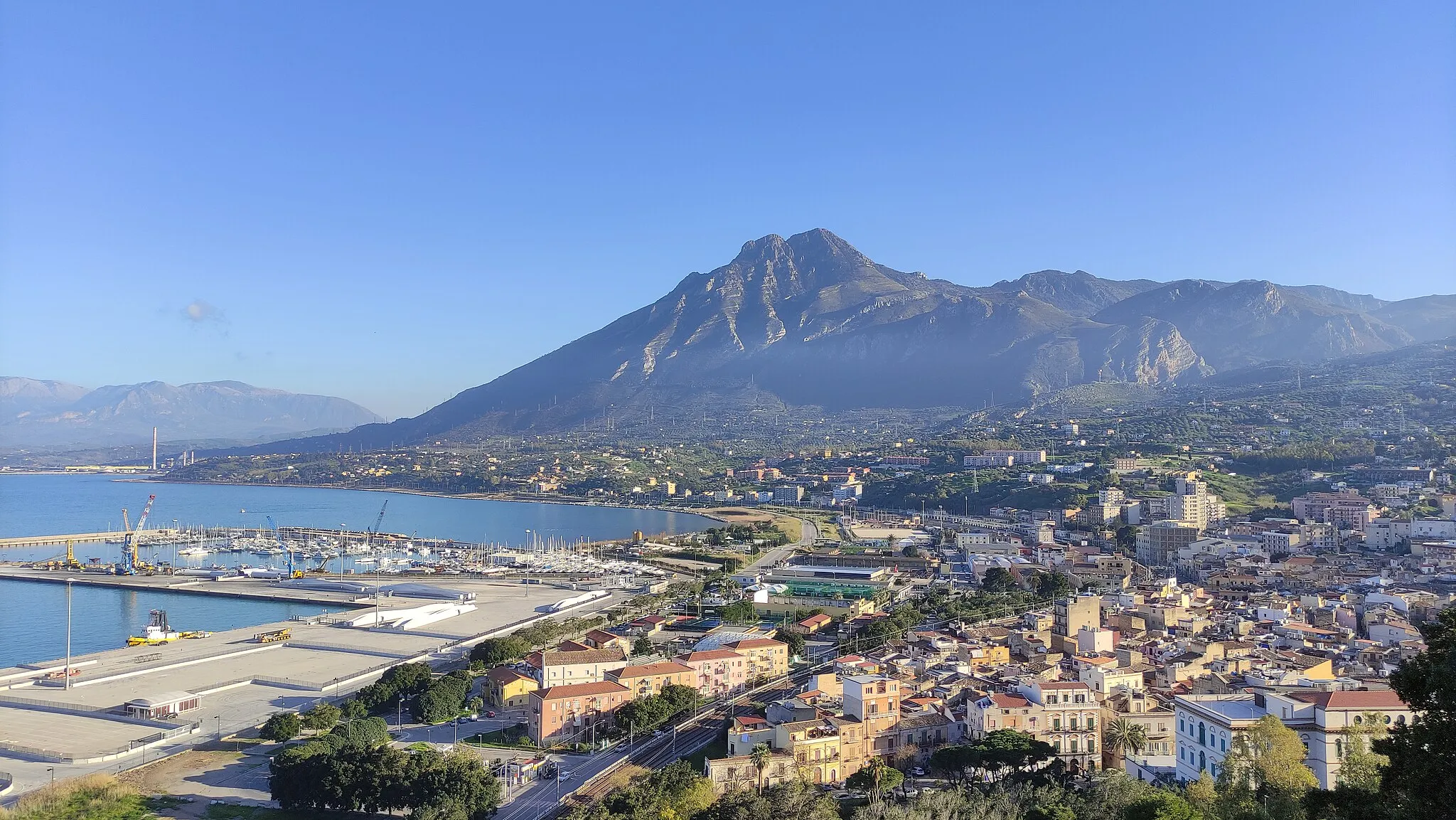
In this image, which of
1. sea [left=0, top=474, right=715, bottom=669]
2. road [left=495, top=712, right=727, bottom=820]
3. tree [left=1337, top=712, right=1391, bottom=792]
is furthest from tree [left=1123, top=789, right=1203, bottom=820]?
sea [left=0, top=474, right=715, bottom=669]

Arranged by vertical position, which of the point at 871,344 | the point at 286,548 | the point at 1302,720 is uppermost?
the point at 871,344

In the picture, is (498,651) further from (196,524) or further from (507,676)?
(196,524)

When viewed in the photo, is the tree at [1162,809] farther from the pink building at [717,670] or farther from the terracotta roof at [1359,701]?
the pink building at [717,670]

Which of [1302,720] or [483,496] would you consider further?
[483,496]

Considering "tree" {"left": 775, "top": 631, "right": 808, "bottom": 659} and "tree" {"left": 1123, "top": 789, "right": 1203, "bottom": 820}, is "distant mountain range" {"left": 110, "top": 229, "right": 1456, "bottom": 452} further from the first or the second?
"tree" {"left": 1123, "top": 789, "right": 1203, "bottom": 820}

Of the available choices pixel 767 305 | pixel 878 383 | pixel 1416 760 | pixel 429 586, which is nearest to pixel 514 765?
pixel 1416 760

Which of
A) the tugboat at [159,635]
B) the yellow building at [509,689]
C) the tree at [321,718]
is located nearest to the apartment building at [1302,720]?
the yellow building at [509,689]

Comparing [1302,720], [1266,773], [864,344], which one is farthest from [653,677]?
[864,344]
